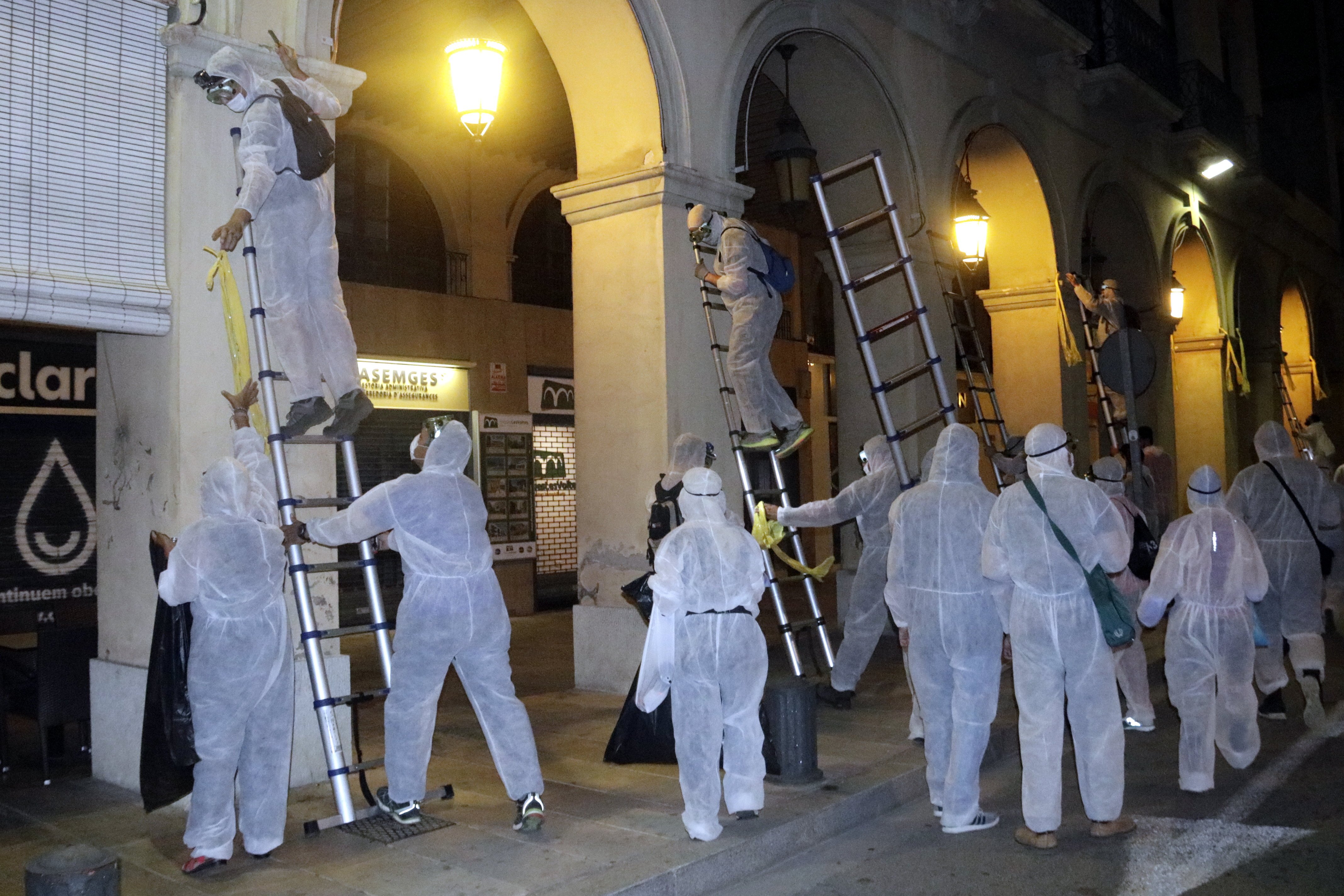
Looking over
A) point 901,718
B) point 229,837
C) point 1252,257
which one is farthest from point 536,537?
point 1252,257

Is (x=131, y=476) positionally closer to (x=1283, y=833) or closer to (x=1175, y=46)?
(x=1283, y=833)

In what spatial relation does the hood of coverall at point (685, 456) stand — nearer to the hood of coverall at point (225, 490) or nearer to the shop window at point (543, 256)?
the hood of coverall at point (225, 490)

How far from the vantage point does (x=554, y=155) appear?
1419cm

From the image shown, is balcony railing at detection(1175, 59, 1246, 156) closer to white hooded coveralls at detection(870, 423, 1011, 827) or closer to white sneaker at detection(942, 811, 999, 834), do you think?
white hooded coveralls at detection(870, 423, 1011, 827)

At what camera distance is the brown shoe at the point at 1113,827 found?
5.59 metres

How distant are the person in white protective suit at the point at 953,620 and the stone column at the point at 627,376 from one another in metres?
2.78

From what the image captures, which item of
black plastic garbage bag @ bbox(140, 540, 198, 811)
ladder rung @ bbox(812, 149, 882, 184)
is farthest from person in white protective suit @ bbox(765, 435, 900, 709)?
black plastic garbage bag @ bbox(140, 540, 198, 811)

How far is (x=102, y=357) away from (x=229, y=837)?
269 cm

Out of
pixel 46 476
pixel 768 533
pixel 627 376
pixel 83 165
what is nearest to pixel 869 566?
pixel 768 533

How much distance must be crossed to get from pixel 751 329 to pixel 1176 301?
33.5ft

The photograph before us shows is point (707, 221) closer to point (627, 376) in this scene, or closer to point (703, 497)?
point (627, 376)

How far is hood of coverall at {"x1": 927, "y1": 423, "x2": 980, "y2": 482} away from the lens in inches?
233

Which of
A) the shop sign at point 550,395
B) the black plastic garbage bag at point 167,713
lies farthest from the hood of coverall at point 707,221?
the shop sign at point 550,395

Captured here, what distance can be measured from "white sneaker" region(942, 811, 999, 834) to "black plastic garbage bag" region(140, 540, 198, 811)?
3.50 meters
